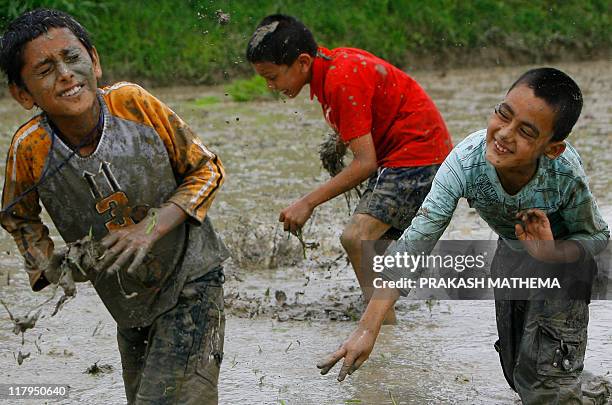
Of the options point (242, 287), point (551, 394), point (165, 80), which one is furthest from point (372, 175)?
point (165, 80)

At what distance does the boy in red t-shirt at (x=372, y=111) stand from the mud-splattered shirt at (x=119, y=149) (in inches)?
52.4

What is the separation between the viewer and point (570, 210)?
3.16 metres

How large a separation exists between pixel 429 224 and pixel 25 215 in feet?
3.95

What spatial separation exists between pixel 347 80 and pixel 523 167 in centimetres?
137

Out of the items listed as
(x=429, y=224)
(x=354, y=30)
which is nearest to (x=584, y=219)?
(x=429, y=224)

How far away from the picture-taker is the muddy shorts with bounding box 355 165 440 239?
4.47m

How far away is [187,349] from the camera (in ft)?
9.95

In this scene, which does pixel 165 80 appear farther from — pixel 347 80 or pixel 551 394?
pixel 551 394

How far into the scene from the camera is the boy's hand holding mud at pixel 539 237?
2980 mm

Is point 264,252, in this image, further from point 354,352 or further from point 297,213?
point 354,352

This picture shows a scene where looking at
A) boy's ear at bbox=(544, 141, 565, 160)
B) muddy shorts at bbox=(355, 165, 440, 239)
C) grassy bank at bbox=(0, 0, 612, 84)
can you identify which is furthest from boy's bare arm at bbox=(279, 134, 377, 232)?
grassy bank at bbox=(0, 0, 612, 84)

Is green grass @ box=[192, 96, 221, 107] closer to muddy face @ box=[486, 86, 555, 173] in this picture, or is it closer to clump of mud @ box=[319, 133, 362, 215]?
clump of mud @ box=[319, 133, 362, 215]

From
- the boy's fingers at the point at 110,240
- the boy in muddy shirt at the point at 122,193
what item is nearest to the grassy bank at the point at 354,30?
the boy in muddy shirt at the point at 122,193
